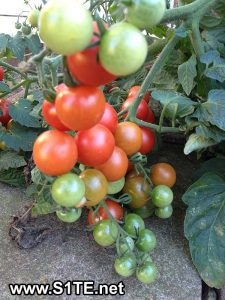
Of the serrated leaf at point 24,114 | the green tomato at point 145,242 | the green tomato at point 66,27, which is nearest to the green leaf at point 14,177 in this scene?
the serrated leaf at point 24,114

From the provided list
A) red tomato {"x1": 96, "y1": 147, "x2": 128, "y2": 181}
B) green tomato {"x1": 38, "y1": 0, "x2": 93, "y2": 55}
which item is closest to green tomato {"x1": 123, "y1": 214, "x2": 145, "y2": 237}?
red tomato {"x1": 96, "y1": 147, "x2": 128, "y2": 181}

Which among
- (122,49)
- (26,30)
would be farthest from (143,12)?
(26,30)

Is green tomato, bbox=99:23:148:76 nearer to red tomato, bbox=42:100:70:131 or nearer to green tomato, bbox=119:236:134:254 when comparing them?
red tomato, bbox=42:100:70:131

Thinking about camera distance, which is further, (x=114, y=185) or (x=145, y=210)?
(x=145, y=210)

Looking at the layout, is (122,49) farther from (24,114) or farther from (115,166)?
(24,114)

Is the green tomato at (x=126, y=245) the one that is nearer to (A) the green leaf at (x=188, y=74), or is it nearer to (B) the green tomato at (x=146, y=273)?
(B) the green tomato at (x=146, y=273)

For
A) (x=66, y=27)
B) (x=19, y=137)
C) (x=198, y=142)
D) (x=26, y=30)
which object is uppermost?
(x=66, y=27)

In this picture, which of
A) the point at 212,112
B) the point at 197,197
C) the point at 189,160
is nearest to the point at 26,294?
the point at 197,197
